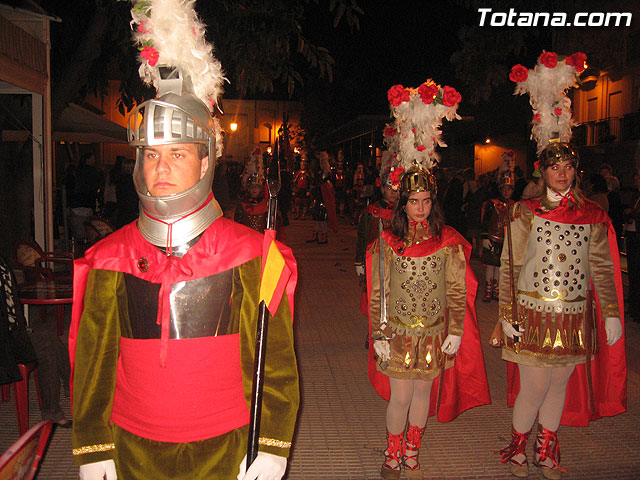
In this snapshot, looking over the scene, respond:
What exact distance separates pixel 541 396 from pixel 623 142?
73.6 feet

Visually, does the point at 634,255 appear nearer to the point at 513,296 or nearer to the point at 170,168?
the point at 513,296

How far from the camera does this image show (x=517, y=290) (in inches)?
146

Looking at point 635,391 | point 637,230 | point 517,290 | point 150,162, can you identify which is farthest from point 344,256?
point 150,162

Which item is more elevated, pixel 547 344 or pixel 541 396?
pixel 547 344

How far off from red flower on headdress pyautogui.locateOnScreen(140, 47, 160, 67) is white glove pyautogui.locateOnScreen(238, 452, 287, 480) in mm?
1529

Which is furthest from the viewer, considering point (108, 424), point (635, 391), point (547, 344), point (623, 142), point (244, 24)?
point (623, 142)

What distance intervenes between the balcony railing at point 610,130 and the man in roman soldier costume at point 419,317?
19239 mm

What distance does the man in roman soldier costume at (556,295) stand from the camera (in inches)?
141

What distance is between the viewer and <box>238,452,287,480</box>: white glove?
6.30ft

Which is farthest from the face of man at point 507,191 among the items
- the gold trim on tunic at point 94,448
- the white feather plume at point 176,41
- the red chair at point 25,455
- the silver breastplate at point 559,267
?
A: the red chair at point 25,455

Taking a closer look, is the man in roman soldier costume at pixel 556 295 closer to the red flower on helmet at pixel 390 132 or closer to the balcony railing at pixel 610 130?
the red flower on helmet at pixel 390 132

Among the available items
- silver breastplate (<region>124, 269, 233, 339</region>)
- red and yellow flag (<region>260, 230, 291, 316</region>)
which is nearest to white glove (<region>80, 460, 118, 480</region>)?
silver breastplate (<region>124, 269, 233, 339</region>)

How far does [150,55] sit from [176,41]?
12 cm

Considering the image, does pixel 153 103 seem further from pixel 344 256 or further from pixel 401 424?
pixel 344 256
